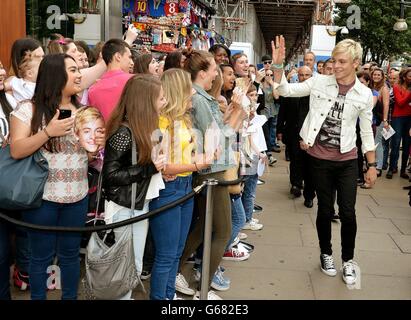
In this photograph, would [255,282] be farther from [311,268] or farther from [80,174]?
[80,174]

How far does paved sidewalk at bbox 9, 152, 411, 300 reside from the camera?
3898 millimetres

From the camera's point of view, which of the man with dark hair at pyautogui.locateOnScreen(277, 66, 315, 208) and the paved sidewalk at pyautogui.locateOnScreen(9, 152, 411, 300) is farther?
the man with dark hair at pyautogui.locateOnScreen(277, 66, 315, 208)

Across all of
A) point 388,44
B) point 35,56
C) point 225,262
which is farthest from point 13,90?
point 388,44

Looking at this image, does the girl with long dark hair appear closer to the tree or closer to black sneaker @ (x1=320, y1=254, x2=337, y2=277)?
black sneaker @ (x1=320, y1=254, x2=337, y2=277)

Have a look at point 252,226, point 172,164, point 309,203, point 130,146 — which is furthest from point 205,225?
point 309,203

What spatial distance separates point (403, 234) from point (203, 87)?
3.42 m

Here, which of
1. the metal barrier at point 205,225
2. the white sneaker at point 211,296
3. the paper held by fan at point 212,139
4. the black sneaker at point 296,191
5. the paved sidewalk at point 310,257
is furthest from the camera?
the black sneaker at point 296,191

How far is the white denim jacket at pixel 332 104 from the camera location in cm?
393

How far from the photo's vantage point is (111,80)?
3668 millimetres

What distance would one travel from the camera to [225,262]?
446 centimetres

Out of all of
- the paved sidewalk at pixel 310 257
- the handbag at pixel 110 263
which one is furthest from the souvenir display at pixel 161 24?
the handbag at pixel 110 263

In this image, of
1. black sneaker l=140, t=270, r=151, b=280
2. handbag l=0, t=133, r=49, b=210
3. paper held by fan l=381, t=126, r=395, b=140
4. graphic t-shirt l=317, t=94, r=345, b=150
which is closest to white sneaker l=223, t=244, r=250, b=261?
black sneaker l=140, t=270, r=151, b=280

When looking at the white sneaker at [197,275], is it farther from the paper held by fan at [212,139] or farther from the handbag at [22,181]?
the handbag at [22,181]

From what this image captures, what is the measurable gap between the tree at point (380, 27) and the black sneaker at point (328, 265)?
80.1ft
